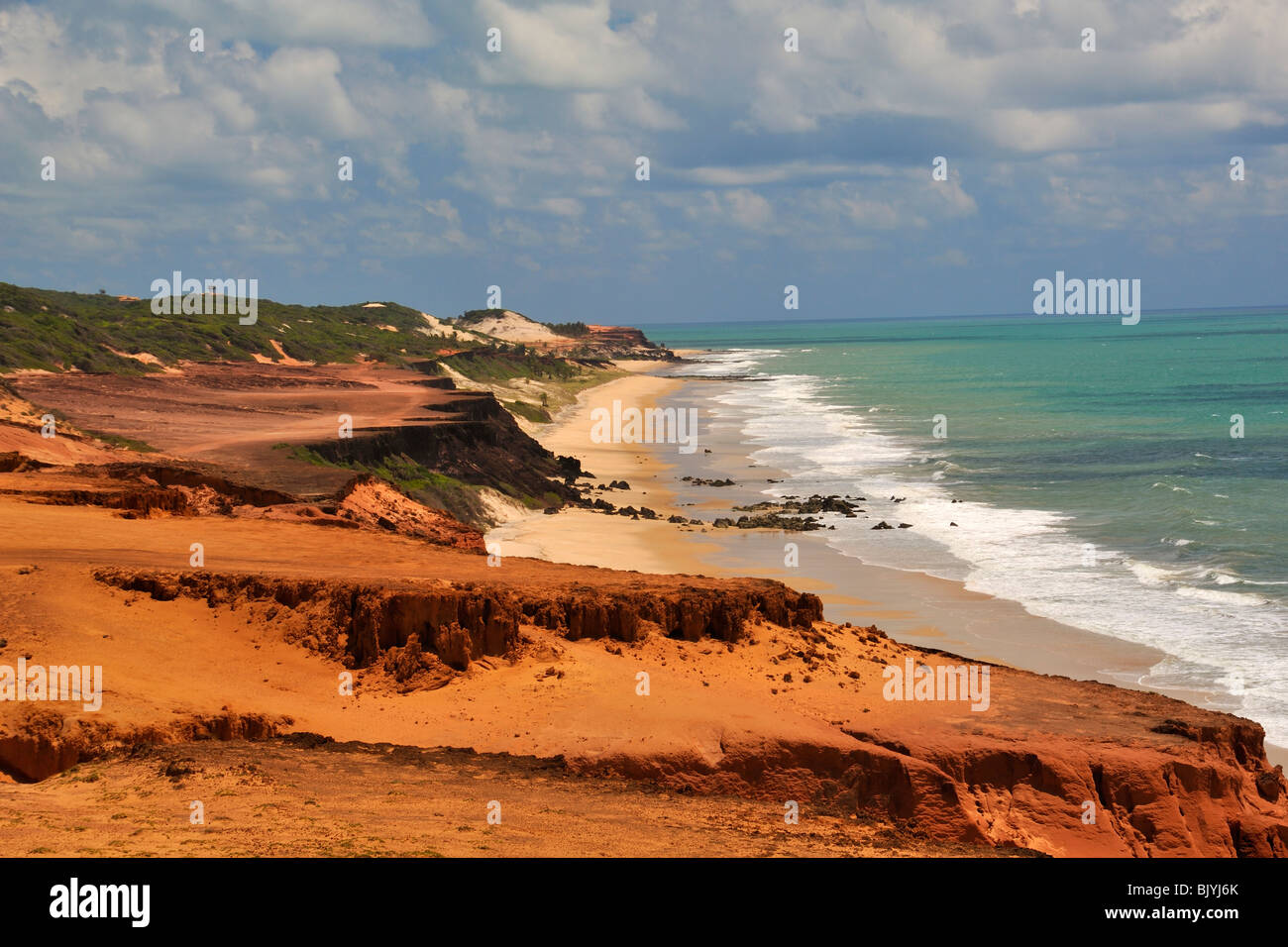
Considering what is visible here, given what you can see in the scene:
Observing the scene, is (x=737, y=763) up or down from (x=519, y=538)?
down

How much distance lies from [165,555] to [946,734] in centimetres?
1065

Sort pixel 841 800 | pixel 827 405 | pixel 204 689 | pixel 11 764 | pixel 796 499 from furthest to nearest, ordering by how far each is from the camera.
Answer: pixel 827 405, pixel 796 499, pixel 204 689, pixel 841 800, pixel 11 764

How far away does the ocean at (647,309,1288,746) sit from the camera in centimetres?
2211

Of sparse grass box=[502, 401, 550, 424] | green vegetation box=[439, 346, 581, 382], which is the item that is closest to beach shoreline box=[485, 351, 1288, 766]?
sparse grass box=[502, 401, 550, 424]

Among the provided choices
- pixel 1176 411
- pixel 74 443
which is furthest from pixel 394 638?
pixel 1176 411

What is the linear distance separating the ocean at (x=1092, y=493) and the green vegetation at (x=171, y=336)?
27279mm

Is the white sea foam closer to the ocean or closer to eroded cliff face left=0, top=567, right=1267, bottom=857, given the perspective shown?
the ocean

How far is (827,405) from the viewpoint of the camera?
260ft

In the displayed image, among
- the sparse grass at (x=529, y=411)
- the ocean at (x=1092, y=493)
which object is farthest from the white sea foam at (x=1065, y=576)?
the sparse grass at (x=529, y=411)

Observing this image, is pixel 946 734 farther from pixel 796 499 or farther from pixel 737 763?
pixel 796 499

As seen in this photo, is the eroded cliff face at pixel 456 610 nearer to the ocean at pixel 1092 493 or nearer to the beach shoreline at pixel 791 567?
the beach shoreline at pixel 791 567

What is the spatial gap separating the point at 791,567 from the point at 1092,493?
14.9 m

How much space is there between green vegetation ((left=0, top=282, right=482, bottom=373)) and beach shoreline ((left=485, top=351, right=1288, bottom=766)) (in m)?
24.0

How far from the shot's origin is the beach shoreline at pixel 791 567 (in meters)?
20.2
